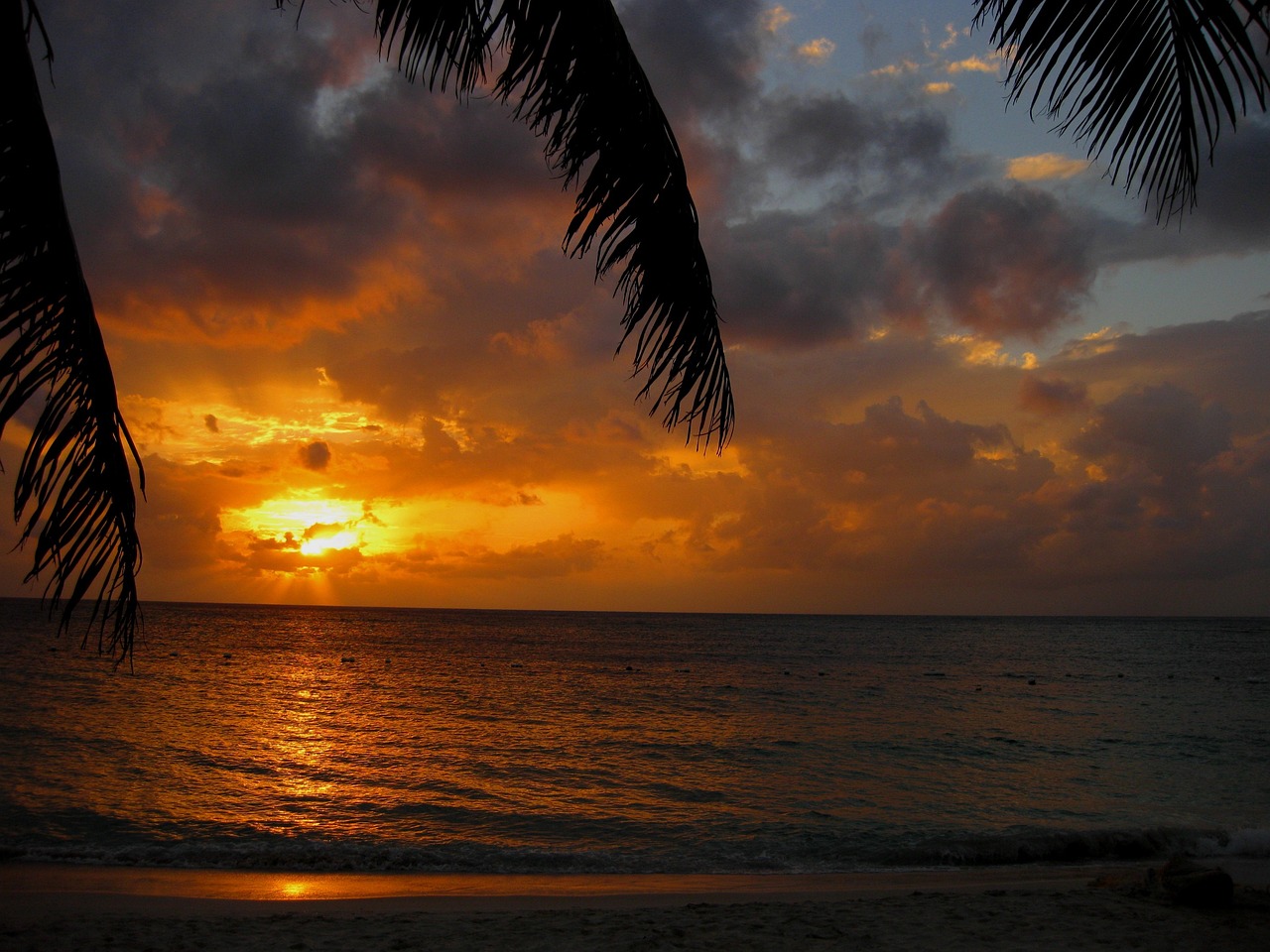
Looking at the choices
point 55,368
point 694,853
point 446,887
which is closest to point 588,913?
point 446,887

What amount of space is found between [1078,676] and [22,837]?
46990 mm

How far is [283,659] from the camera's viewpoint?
48.9 metres

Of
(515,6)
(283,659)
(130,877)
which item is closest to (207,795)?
(130,877)

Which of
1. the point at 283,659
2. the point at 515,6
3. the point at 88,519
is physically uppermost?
the point at 515,6

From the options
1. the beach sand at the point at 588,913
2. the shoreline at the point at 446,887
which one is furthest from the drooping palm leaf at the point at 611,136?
the shoreline at the point at 446,887

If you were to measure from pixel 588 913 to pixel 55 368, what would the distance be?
23.6 ft

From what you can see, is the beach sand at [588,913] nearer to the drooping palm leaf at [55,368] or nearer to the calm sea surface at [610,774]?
the calm sea surface at [610,774]

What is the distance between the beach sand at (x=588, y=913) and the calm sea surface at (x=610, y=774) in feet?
3.05

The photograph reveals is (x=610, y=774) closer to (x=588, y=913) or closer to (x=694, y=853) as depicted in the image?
(x=694, y=853)

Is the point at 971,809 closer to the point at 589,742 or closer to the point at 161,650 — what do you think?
the point at 589,742

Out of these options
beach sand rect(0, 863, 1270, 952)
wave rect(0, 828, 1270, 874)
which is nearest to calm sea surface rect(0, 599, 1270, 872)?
wave rect(0, 828, 1270, 874)

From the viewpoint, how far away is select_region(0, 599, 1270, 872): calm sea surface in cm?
1155

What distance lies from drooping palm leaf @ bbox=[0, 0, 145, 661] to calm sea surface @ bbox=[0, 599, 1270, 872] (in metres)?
8.74

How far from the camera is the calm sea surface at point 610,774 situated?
1155cm
